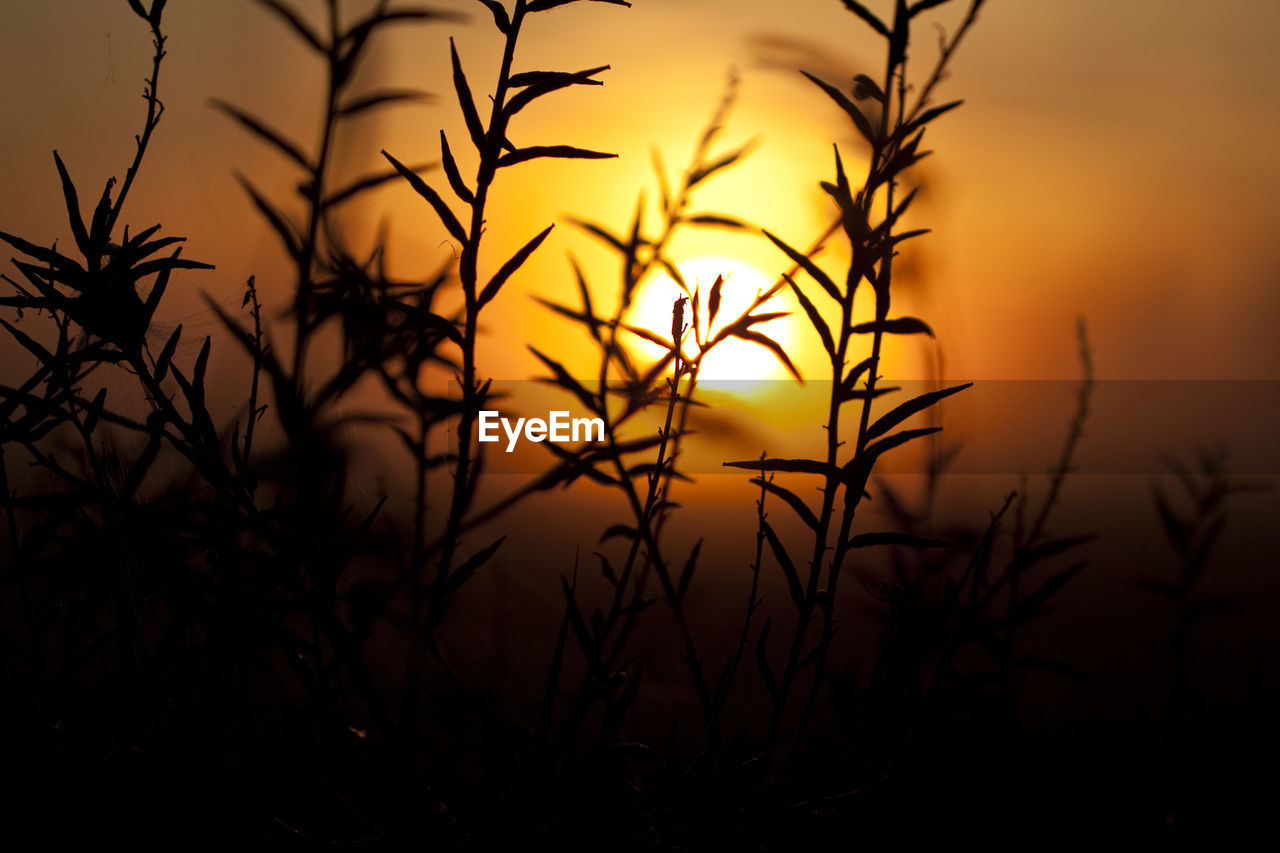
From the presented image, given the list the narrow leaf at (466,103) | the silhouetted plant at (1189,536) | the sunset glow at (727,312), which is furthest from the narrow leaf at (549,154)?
the silhouetted plant at (1189,536)

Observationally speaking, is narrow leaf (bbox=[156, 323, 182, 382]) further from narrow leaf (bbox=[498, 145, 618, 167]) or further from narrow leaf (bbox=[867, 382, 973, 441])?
narrow leaf (bbox=[867, 382, 973, 441])

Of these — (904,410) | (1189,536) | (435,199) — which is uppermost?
(435,199)

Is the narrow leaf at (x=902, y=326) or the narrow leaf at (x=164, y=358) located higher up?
the narrow leaf at (x=902, y=326)

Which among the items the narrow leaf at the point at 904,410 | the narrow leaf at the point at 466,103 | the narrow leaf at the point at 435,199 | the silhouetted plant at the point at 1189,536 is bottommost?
the silhouetted plant at the point at 1189,536

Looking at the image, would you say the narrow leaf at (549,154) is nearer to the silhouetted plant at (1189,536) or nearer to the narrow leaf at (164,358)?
the narrow leaf at (164,358)

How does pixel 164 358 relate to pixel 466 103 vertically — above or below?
below

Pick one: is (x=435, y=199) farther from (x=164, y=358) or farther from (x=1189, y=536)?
(x=1189, y=536)

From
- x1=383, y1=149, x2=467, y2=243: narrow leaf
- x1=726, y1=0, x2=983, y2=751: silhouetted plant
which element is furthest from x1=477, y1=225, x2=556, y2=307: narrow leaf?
x1=726, y1=0, x2=983, y2=751: silhouetted plant

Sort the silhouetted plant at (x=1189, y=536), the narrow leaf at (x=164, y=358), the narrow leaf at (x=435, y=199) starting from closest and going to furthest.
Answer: the narrow leaf at (x=435, y=199), the narrow leaf at (x=164, y=358), the silhouetted plant at (x=1189, y=536)

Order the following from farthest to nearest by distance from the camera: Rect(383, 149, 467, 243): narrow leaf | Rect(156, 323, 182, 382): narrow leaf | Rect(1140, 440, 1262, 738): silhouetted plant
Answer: Rect(1140, 440, 1262, 738): silhouetted plant < Rect(156, 323, 182, 382): narrow leaf < Rect(383, 149, 467, 243): narrow leaf

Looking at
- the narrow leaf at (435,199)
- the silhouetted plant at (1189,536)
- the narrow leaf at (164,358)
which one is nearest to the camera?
the narrow leaf at (435,199)

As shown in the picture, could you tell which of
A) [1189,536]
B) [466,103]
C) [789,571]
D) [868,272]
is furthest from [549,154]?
[1189,536]
